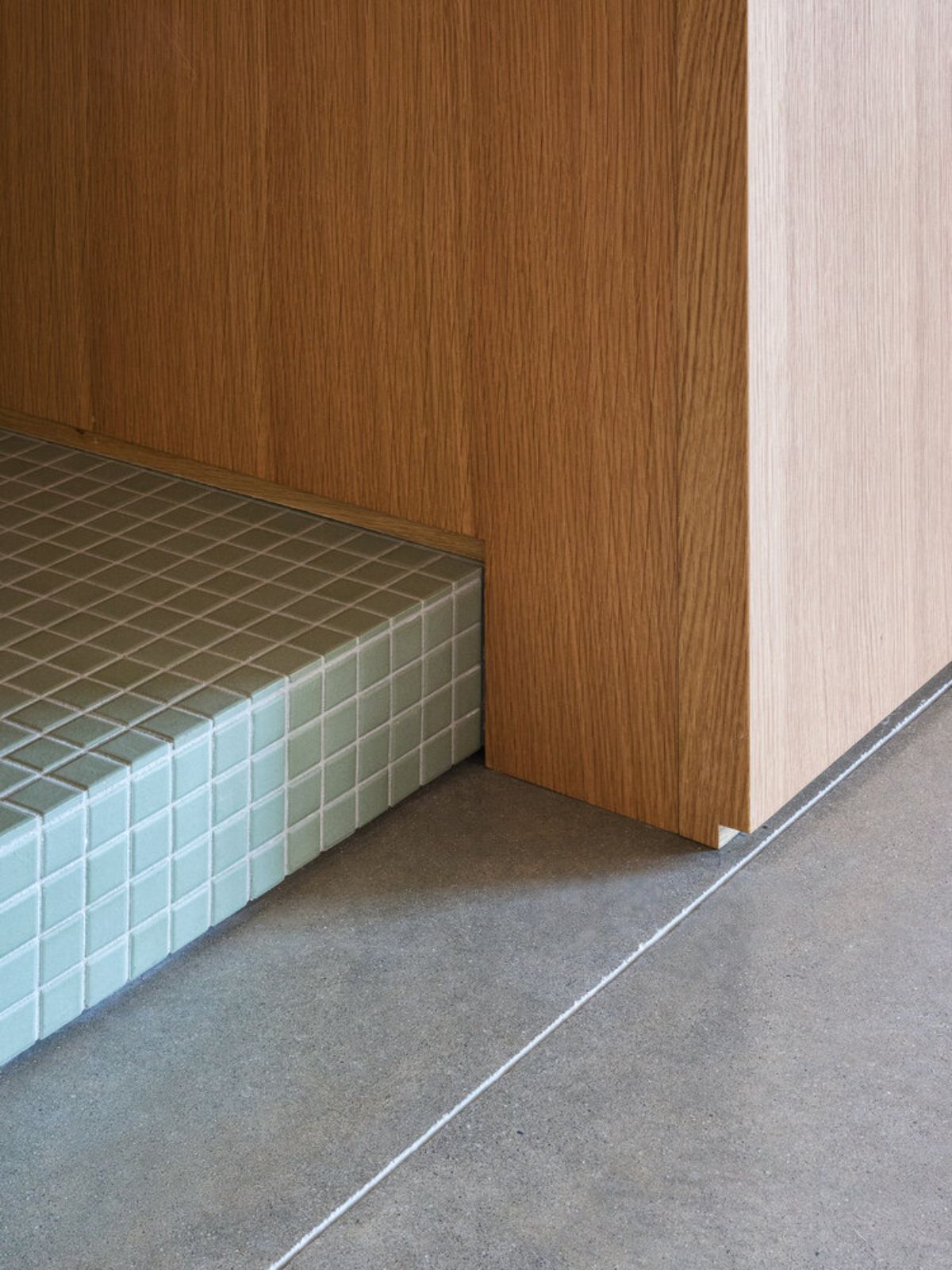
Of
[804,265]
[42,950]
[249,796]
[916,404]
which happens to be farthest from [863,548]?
Answer: [42,950]

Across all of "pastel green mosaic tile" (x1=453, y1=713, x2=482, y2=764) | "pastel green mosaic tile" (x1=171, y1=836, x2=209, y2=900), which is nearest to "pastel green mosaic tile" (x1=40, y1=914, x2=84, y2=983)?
"pastel green mosaic tile" (x1=171, y1=836, x2=209, y2=900)

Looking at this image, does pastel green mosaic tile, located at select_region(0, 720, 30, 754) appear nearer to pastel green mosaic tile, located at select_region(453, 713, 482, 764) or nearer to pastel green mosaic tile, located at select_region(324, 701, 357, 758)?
pastel green mosaic tile, located at select_region(324, 701, 357, 758)

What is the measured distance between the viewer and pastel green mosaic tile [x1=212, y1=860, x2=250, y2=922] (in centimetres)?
155

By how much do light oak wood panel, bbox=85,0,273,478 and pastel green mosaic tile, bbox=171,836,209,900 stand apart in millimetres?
540

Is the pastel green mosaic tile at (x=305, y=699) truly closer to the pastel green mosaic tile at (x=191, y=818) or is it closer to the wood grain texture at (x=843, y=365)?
the pastel green mosaic tile at (x=191, y=818)

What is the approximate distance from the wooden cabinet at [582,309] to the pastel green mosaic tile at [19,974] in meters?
0.60

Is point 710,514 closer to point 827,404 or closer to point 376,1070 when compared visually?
point 827,404

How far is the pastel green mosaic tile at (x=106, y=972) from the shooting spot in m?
1.44

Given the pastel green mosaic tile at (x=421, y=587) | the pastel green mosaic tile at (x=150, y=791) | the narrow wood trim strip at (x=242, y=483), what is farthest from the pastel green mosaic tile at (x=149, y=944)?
the narrow wood trim strip at (x=242, y=483)

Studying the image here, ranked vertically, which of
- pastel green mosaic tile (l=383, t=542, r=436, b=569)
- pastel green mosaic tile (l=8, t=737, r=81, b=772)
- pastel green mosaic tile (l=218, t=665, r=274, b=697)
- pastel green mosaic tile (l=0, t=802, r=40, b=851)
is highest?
pastel green mosaic tile (l=383, t=542, r=436, b=569)

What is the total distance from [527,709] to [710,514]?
1.06 ft

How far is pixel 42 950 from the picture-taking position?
1.38 metres

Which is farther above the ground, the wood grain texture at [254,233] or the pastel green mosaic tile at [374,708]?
the wood grain texture at [254,233]

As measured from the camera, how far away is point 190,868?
151 centimetres
